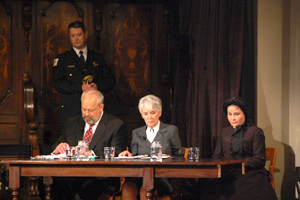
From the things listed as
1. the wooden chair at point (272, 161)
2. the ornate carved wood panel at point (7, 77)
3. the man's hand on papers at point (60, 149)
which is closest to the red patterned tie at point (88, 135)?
the man's hand on papers at point (60, 149)

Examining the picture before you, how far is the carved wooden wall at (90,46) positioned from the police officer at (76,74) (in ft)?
2.18

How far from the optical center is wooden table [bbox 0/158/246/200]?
3.11 metres

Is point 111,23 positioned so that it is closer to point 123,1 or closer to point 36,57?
point 123,1

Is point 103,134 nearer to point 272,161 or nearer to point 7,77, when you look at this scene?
point 272,161

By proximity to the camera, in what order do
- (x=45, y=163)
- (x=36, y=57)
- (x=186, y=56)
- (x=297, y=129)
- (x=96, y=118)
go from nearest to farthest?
(x=45, y=163) < (x=96, y=118) < (x=297, y=129) < (x=186, y=56) < (x=36, y=57)

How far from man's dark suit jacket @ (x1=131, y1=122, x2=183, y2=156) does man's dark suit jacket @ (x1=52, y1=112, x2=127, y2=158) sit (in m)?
0.15

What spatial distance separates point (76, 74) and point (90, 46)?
0.94 m

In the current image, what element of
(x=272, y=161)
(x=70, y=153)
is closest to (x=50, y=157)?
(x=70, y=153)

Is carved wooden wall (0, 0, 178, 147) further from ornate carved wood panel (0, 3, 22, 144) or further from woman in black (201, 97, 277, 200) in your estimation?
woman in black (201, 97, 277, 200)

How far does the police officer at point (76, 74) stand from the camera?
4992 millimetres

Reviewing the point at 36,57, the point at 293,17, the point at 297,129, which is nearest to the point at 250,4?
the point at 293,17

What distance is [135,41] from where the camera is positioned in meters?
6.01

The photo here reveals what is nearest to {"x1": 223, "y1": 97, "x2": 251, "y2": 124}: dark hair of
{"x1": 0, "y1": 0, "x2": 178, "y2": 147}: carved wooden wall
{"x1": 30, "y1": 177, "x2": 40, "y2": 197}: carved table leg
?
{"x1": 0, "y1": 0, "x2": 178, "y2": 147}: carved wooden wall

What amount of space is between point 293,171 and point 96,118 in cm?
227
